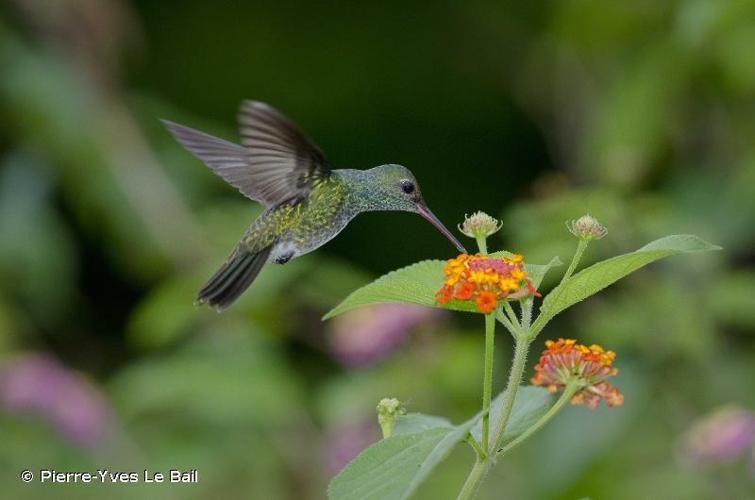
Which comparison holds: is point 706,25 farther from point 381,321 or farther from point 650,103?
point 381,321

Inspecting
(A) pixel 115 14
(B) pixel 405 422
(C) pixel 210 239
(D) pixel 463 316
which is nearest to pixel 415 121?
(D) pixel 463 316

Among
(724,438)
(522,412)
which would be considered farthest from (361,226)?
(522,412)

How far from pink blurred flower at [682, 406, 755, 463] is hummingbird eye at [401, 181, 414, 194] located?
0.84 meters

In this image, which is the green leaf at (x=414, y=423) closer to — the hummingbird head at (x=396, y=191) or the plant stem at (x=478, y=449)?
the plant stem at (x=478, y=449)

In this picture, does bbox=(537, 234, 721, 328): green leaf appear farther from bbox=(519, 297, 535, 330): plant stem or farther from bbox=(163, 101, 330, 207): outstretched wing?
bbox=(163, 101, 330, 207): outstretched wing

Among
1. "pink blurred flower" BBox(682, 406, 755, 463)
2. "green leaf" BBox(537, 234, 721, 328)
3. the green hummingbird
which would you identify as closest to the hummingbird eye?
the green hummingbird

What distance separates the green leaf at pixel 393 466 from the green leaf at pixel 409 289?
4.7 inches

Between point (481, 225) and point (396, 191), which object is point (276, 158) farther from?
point (481, 225)

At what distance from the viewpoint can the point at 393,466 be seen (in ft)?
3.02

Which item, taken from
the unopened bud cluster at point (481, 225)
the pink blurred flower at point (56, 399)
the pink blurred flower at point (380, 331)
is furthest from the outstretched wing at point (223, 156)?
the pink blurred flower at point (56, 399)

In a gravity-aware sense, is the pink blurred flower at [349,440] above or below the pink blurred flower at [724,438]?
above

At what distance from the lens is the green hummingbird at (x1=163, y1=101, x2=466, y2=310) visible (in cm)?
129

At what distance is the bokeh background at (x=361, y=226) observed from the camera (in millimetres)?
2303

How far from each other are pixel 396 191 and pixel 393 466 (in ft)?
1.57
